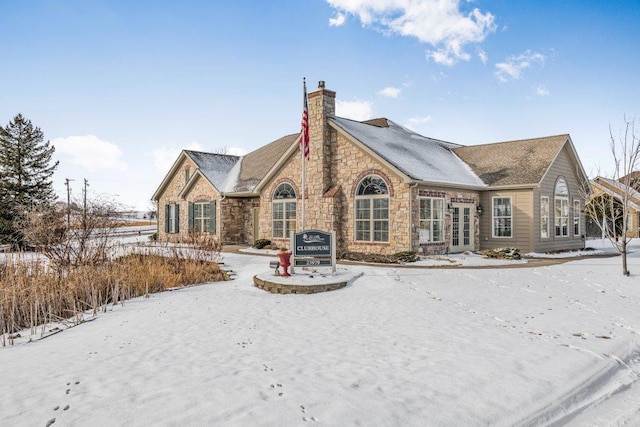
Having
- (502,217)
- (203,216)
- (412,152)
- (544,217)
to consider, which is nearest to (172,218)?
A: (203,216)

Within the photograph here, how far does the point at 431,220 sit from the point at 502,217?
13.4 ft

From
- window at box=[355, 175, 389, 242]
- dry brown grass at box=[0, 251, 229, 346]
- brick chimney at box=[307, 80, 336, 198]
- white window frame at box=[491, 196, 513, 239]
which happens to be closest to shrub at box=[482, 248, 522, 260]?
white window frame at box=[491, 196, 513, 239]

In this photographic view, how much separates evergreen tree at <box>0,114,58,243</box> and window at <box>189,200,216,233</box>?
11830 millimetres

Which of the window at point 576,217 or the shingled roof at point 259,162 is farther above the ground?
the shingled roof at point 259,162

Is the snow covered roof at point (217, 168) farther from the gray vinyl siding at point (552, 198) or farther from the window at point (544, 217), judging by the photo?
the window at point (544, 217)

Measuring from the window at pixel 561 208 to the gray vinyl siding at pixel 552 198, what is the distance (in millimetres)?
261

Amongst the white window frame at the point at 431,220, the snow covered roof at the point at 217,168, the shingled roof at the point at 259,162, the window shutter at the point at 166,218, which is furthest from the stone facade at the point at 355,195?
the window shutter at the point at 166,218

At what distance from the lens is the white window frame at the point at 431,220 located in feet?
56.0

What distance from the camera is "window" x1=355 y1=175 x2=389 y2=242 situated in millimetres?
17375

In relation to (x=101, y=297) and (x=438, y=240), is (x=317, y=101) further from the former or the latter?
(x=101, y=297)

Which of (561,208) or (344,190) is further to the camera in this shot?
(561,208)

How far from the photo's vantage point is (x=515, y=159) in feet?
68.2

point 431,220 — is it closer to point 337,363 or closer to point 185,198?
point 337,363

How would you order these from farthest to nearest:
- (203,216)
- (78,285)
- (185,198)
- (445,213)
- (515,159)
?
1. (185,198)
2. (203,216)
3. (515,159)
4. (445,213)
5. (78,285)
